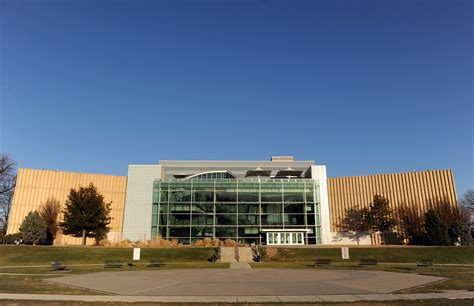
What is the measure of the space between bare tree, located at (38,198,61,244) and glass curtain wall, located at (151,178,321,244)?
45.6ft

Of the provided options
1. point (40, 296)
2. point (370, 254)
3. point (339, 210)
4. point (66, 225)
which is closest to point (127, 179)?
point (66, 225)

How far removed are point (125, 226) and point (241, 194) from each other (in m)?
18.3

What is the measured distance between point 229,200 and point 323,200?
14.5 m

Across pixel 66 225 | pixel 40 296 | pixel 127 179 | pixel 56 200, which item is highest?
pixel 127 179

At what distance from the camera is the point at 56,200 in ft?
182

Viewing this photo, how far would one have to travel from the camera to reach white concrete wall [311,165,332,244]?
180ft

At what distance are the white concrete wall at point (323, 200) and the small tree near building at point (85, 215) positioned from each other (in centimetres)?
3129

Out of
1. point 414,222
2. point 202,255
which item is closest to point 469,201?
point 414,222

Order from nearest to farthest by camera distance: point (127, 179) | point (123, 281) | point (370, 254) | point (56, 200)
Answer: point (123, 281) → point (370, 254) → point (56, 200) → point (127, 179)

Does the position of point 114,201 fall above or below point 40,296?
above

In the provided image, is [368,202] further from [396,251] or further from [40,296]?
[40,296]

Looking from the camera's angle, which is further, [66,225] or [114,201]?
[114,201]

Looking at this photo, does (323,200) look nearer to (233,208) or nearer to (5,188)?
(233,208)

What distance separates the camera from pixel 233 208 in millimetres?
55438
